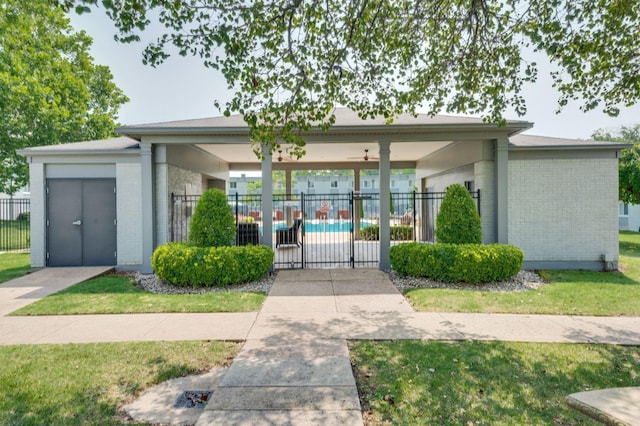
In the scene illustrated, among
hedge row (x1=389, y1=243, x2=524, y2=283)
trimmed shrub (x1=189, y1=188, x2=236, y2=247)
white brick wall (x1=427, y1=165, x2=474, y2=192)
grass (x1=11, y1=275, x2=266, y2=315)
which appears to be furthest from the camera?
white brick wall (x1=427, y1=165, x2=474, y2=192)

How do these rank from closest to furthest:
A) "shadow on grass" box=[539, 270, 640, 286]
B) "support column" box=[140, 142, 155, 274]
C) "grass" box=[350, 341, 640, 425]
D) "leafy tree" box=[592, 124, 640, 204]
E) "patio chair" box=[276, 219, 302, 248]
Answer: "grass" box=[350, 341, 640, 425], "shadow on grass" box=[539, 270, 640, 286], "support column" box=[140, 142, 155, 274], "patio chair" box=[276, 219, 302, 248], "leafy tree" box=[592, 124, 640, 204]

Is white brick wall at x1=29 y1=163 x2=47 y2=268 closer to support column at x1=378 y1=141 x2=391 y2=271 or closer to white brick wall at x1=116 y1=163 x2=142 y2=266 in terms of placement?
white brick wall at x1=116 y1=163 x2=142 y2=266

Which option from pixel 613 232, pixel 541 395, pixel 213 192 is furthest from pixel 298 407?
pixel 613 232

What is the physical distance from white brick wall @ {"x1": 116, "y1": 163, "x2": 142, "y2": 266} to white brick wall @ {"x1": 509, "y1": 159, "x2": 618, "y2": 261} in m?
9.79

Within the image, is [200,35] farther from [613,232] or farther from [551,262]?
[613,232]

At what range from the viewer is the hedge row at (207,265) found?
7.08m

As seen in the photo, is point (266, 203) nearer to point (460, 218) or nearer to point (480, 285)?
point (460, 218)

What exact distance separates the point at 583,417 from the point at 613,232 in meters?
7.98

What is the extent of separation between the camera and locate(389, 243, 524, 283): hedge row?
7047mm

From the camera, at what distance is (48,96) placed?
61.1 ft

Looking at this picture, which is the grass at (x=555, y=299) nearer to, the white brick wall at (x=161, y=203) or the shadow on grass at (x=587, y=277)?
the shadow on grass at (x=587, y=277)

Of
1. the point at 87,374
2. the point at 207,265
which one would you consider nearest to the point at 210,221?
the point at 207,265

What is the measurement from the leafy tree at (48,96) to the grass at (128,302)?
42.4ft

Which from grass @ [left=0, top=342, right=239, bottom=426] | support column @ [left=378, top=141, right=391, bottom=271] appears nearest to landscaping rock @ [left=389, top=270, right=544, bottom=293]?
support column @ [left=378, top=141, right=391, bottom=271]
